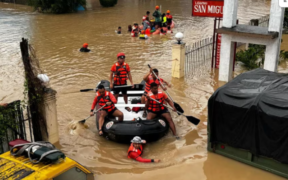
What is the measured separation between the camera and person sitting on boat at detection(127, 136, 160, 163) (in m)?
7.81

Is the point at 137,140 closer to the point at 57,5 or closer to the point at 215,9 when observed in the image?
the point at 215,9

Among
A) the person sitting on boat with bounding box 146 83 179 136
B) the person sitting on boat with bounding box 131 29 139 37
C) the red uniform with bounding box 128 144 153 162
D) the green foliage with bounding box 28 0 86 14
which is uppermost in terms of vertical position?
the green foliage with bounding box 28 0 86 14

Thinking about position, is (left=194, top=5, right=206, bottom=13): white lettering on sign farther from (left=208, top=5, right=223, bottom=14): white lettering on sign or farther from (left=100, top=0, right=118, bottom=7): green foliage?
(left=100, top=0, right=118, bottom=7): green foliage

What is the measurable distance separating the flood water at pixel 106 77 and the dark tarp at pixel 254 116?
667 mm

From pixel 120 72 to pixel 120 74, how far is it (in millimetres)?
67

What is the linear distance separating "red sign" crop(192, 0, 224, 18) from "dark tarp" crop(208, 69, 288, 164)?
19.4 feet

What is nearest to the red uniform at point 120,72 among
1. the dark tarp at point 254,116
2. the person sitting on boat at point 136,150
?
the person sitting on boat at point 136,150

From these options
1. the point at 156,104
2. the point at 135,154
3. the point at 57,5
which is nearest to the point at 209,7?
the point at 156,104

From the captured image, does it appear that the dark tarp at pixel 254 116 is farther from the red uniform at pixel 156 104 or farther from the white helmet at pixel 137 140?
the white helmet at pixel 137 140

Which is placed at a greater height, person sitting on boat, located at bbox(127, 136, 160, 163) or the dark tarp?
the dark tarp

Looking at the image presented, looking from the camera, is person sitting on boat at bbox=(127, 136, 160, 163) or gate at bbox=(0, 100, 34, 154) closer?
gate at bbox=(0, 100, 34, 154)

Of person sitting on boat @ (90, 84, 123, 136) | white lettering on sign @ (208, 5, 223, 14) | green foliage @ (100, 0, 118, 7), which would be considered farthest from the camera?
green foliage @ (100, 0, 118, 7)

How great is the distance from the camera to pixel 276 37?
11.4 m

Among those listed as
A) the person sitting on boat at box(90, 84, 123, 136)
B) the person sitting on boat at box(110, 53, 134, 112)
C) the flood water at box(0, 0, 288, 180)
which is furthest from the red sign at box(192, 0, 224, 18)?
the person sitting on boat at box(90, 84, 123, 136)
